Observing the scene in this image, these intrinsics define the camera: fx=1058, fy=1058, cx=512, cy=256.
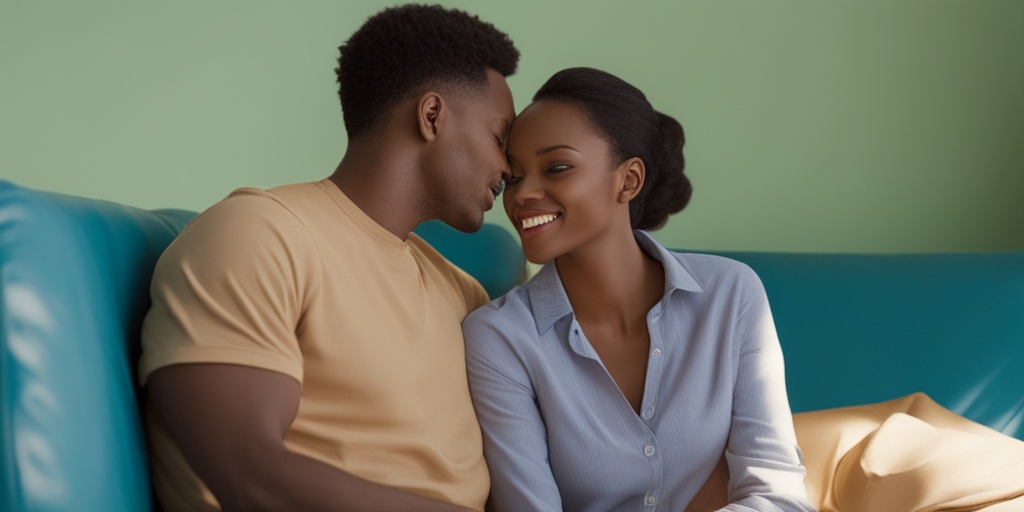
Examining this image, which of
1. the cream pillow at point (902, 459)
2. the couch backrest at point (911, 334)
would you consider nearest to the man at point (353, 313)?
the cream pillow at point (902, 459)

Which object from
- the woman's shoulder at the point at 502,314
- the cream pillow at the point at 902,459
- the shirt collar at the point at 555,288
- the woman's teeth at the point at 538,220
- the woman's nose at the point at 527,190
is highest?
the woman's nose at the point at 527,190

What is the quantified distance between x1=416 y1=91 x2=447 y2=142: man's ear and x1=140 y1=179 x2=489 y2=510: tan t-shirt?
159mm

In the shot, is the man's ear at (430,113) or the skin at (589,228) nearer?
the man's ear at (430,113)

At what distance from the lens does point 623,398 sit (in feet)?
5.50

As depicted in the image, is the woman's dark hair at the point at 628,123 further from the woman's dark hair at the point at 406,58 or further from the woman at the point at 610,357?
the woman's dark hair at the point at 406,58

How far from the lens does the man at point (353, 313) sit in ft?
3.75

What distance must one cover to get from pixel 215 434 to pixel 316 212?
38 cm

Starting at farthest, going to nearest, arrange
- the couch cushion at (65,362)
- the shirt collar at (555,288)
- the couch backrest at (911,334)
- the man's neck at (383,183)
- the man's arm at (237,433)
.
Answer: the couch backrest at (911,334) < the shirt collar at (555,288) < the man's neck at (383,183) < the man's arm at (237,433) < the couch cushion at (65,362)

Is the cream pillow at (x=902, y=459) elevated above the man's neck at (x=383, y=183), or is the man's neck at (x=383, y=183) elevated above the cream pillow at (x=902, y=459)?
the man's neck at (x=383, y=183)

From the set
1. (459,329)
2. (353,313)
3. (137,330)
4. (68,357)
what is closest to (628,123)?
(459,329)

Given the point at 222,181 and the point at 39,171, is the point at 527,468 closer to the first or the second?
the point at 222,181

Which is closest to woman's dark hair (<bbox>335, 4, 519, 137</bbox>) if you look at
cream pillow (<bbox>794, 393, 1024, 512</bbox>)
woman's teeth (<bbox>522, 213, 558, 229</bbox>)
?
woman's teeth (<bbox>522, 213, 558, 229</bbox>)

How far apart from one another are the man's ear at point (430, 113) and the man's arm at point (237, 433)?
51 centimetres

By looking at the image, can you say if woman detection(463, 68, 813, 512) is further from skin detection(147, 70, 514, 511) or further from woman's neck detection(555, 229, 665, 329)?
skin detection(147, 70, 514, 511)
